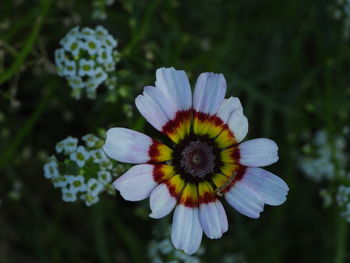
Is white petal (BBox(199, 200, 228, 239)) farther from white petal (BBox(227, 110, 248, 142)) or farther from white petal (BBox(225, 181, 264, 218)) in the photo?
white petal (BBox(227, 110, 248, 142))

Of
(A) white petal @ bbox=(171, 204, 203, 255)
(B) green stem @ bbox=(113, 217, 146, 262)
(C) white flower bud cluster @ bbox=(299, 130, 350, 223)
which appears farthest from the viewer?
(B) green stem @ bbox=(113, 217, 146, 262)

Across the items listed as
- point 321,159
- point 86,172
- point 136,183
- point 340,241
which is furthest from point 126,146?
point 321,159

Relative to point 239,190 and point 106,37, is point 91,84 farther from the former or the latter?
point 239,190

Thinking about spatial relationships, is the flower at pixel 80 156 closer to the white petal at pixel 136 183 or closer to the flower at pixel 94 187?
the flower at pixel 94 187

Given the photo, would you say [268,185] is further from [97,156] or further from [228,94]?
[228,94]

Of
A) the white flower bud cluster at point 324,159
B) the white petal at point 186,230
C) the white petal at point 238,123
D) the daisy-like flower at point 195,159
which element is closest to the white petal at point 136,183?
the daisy-like flower at point 195,159

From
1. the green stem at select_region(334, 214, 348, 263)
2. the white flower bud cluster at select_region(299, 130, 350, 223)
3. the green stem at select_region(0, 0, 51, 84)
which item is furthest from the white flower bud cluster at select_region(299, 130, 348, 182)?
the green stem at select_region(0, 0, 51, 84)
